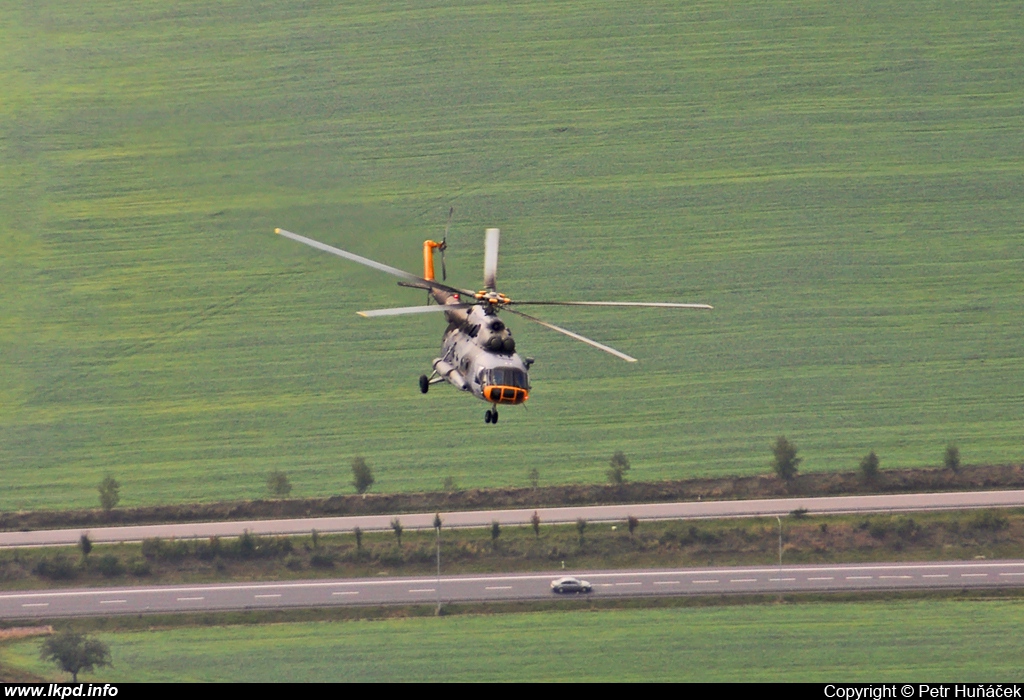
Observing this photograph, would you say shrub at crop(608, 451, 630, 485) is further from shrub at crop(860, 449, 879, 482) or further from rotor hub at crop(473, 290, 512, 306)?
rotor hub at crop(473, 290, 512, 306)

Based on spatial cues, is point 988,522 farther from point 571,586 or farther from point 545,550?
point 545,550

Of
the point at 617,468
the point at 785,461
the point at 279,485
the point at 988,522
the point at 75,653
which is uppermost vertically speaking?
the point at 785,461

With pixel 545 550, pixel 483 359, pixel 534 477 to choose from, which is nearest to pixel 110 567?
pixel 545 550

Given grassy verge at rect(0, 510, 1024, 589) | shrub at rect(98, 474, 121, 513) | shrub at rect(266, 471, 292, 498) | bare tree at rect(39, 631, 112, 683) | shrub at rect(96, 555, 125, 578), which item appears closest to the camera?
bare tree at rect(39, 631, 112, 683)

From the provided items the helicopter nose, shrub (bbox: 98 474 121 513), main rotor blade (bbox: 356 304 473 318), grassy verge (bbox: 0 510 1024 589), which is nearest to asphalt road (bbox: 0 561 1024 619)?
grassy verge (bbox: 0 510 1024 589)

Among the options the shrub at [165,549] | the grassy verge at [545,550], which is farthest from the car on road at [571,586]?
the shrub at [165,549]
